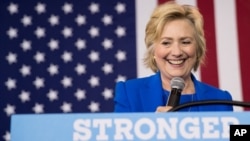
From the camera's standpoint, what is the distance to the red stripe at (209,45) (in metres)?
2.12

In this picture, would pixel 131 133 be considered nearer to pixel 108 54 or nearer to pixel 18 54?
pixel 108 54

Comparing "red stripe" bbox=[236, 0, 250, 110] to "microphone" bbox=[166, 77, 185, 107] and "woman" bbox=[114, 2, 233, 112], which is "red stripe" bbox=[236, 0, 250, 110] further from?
"microphone" bbox=[166, 77, 185, 107]

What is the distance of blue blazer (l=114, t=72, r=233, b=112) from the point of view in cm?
146

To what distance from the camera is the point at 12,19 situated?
90.8 inches

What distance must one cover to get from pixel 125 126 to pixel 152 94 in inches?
34.9

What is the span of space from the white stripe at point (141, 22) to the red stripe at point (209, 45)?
262 millimetres

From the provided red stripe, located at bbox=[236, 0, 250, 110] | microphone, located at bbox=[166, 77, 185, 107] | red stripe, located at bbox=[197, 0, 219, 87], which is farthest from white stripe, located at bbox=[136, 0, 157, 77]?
microphone, located at bbox=[166, 77, 185, 107]

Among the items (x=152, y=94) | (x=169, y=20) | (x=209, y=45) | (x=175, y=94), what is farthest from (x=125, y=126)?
(x=209, y=45)

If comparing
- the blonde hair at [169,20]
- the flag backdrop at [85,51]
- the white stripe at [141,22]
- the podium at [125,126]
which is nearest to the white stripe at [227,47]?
the flag backdrop at [85,51]

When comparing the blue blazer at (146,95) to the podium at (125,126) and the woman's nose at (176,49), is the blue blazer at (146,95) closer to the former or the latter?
the woman's nose at (176,49)

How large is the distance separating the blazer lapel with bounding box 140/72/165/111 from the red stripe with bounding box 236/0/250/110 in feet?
2.31

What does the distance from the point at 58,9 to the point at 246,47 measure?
1017 millimetres

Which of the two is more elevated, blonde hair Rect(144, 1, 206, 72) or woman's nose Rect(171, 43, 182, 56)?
blonde hair Rect(144, 1, 206, 72)

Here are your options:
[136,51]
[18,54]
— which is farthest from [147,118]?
[18,54]
